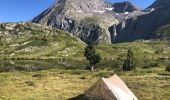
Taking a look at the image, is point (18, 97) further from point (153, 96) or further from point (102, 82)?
point (153, 96)

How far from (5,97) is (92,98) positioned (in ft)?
42.5

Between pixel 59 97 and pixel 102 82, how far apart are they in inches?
304

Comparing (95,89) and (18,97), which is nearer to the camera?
(95,89)

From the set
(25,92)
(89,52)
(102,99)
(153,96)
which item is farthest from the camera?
(89,52)

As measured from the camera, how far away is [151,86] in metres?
64.6

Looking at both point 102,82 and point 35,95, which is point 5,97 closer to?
point 35,95

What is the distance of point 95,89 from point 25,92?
14.8 meters

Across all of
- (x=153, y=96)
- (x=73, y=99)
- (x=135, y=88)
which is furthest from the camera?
(x=135, y=88)

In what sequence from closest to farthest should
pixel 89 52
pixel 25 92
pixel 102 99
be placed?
1. pixel 102 99
2. pixel 25 92
3. pixel 89 52

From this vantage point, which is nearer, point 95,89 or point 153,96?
point 95,89

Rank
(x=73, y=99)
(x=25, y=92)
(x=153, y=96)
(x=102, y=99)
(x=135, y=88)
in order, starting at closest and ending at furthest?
1. (x=102, y=99)
2. (x=73, y=99)
3. (x=153, y=96)
4. (x=25, y=92)
5. (x=135, y=88)

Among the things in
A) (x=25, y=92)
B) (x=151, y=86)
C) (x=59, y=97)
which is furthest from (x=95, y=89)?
(x=151, y=86)

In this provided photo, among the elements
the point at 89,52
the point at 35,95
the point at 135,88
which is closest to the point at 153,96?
the point at 135,88

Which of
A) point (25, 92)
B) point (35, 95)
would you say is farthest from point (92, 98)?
point (25, 92)
